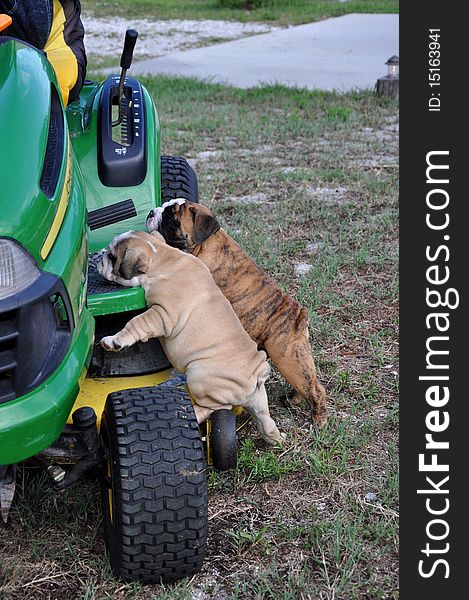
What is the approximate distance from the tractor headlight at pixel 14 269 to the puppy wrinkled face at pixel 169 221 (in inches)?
46.4

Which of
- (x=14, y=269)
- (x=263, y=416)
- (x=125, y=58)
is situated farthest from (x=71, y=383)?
(x=125, y=58)

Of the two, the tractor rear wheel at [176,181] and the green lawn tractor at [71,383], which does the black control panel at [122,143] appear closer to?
the tractor rear wheel at [176,181]

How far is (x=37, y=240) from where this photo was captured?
2088 mm

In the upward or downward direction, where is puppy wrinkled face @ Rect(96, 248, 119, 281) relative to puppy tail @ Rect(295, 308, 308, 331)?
upward

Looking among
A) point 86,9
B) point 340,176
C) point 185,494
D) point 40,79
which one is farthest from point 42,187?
point 86,9

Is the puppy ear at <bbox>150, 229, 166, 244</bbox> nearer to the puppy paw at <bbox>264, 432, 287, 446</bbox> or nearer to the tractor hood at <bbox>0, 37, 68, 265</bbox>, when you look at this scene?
the tractor hood at <bbox>0, 37, 68, 265</bbox>

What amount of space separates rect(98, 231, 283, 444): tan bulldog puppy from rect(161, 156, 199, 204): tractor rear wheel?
1055 millimetres

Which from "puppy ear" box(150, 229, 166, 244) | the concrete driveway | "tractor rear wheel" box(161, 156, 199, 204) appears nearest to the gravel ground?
the concrete driveway

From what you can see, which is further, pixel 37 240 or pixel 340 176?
pixel 340 176

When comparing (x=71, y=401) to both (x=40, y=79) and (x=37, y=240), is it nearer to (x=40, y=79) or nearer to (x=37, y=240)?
(x=37, y=240)

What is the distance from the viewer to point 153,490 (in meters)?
2.26

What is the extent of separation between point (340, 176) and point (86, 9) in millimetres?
11220

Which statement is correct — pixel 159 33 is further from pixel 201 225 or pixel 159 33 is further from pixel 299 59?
pixel 201 225

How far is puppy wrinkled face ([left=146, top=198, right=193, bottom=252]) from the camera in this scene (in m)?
3.21
